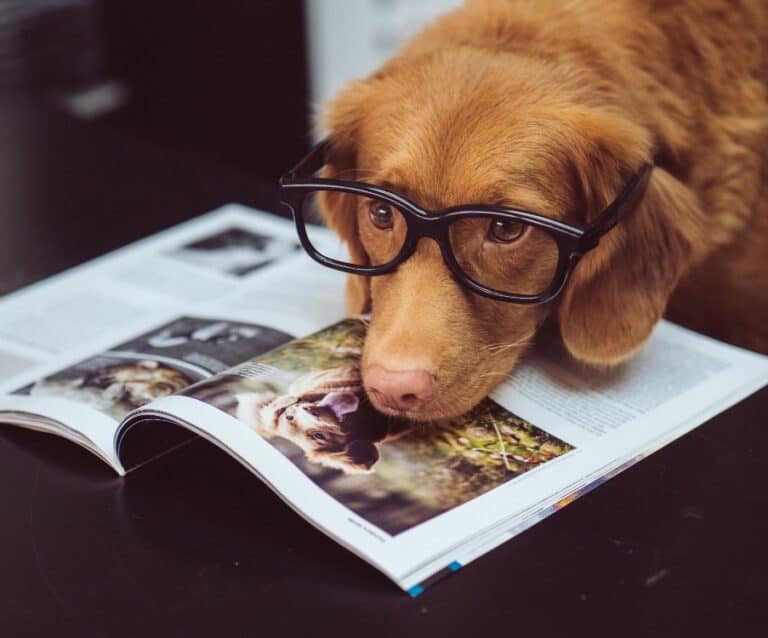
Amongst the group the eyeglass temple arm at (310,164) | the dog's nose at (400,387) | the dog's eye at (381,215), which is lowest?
the dog's nose at (400,387)

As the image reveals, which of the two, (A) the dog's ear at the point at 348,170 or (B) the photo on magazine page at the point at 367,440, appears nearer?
(B) the photo on magazine page at the point at 367,440

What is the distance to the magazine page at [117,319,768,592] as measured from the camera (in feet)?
3.41

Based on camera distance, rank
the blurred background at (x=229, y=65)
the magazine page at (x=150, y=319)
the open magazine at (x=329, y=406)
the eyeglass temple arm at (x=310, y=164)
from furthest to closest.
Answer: the blurred background at (x=229, y=65) < the eyeglass temple arm at (x=310, y=164) < the magazine page at (x=150, y=319) < the open magazine at (x=329, y=406)

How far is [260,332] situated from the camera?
1500mm

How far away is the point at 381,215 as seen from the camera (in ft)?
4.58

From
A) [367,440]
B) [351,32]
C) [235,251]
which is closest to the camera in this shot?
[367,440]

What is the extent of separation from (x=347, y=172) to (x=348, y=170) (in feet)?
0.10

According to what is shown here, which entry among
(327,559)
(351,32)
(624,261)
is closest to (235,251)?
(624,261)

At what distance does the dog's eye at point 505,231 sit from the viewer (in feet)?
4.21

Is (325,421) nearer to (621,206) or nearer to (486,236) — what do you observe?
(486,236)

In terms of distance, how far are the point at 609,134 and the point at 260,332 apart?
591 mm

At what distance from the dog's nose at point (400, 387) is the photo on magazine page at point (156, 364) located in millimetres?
290

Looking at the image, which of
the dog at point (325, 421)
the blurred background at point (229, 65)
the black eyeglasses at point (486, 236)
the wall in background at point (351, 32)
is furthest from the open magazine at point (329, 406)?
the wall in background at point (351, 32)

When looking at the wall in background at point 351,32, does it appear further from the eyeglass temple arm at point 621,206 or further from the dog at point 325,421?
the dog at point 325,421
